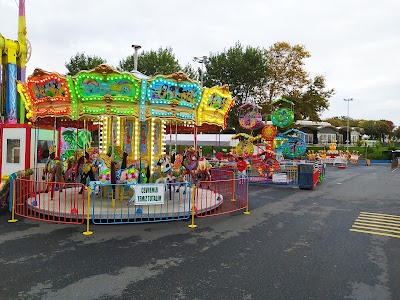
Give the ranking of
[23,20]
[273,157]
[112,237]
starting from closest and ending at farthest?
[112,237]
[273,157]
[23,20]

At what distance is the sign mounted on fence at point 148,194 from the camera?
7.73 meters

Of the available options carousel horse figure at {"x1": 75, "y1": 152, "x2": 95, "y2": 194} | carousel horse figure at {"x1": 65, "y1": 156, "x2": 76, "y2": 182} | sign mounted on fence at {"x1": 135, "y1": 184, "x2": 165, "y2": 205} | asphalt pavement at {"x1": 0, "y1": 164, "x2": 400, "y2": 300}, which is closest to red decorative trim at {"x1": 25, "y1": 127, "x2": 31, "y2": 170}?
carousel horse figure at {"x1": 65, "y1": 156, "x2": 76, "y2": 182}

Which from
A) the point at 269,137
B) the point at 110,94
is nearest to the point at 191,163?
the point at 110,94

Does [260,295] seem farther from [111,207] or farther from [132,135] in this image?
[132,135]

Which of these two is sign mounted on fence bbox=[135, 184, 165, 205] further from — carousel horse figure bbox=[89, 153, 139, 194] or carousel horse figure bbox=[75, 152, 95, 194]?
carousel horse figure bbox=[75, 152, 95, 194]

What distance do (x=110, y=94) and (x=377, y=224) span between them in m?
8.07

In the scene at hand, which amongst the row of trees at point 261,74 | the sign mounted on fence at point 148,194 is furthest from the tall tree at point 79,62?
the sign mounted on fence at point 148,194

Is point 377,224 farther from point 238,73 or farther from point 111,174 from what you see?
point 238,73

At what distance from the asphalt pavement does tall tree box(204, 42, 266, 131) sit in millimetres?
27989

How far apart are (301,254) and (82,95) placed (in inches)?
257

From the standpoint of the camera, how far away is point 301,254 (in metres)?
6.21

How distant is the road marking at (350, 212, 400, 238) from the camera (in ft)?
26.2

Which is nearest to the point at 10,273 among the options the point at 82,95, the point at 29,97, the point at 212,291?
the point at 212,291

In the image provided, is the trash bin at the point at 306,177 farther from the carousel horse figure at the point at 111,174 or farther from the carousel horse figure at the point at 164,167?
the carousel horse figure at the point at 111,174
